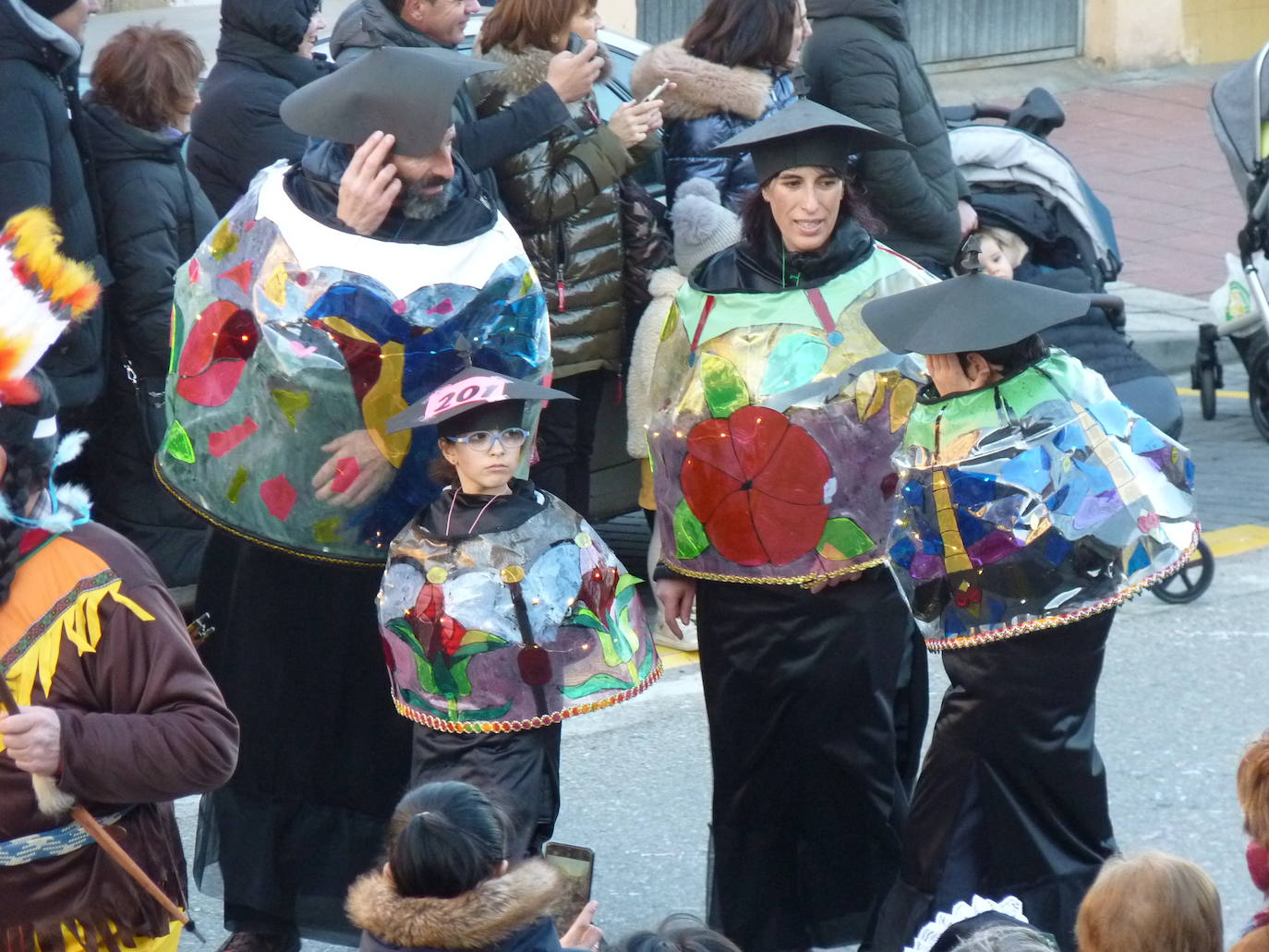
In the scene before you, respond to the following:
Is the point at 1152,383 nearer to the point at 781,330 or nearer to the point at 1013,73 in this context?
the point at 781,330

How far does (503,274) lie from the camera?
412 cm

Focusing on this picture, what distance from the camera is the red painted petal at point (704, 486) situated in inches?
172

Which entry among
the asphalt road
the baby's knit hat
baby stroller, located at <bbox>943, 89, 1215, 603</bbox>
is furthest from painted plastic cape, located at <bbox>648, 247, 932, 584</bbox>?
baby stroller, located at <bbox>943, 89, 1215, 603</bbox>

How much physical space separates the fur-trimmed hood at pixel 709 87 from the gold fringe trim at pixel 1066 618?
2.61 metres

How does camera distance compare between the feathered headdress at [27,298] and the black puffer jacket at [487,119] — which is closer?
the feathered headdress at [27,298]

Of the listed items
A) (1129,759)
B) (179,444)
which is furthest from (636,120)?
(1129,759)

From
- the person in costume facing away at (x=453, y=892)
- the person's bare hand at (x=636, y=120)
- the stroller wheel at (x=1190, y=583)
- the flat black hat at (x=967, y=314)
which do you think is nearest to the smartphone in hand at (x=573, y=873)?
the person in costume facing away at (x=453, y=892)

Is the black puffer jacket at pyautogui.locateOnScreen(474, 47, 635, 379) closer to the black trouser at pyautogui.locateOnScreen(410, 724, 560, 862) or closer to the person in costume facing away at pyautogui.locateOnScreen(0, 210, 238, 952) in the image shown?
the black trouser at pyautogui.locateOnScreen(410, 724, 560, 862)

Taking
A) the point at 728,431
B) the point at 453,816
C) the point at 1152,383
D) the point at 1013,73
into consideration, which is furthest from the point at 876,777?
the point at 1013,73

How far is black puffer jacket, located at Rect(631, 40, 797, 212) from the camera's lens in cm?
615

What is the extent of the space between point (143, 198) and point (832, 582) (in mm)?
2550

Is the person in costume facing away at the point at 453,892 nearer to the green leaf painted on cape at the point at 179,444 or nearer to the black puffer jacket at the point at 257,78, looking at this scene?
the green leaf painted on cape at the point at 179,444

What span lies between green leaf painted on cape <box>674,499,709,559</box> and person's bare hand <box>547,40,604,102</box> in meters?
1.41

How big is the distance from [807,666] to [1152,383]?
9.65ft
